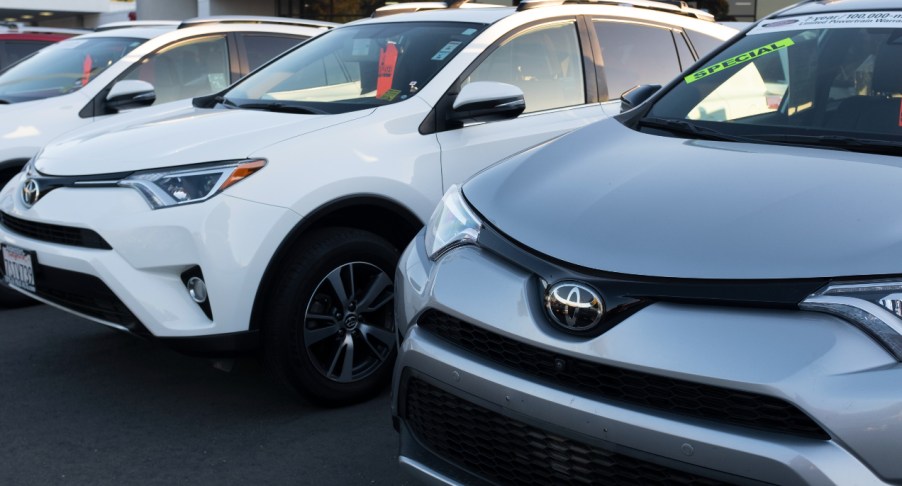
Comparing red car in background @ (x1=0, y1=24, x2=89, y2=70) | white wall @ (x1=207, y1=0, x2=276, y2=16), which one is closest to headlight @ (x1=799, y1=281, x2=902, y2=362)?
red car in background @ (x1=0, y1=24, x2=89, y2=70)

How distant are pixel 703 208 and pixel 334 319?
189 centimetres

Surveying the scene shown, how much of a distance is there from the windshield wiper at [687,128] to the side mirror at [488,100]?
2.80 feet

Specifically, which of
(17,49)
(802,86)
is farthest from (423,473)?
(17,49)

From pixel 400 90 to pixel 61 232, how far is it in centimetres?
155

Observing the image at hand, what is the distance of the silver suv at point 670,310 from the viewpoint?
1859 mm

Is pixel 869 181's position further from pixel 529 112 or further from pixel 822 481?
pixel 529 112

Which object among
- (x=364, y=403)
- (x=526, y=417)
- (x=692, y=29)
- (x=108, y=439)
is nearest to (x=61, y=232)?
(x=108, y=439)

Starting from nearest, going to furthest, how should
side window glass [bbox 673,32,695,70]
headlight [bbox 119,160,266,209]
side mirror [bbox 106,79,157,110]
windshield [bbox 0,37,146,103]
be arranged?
headlight [bbox 119,160,266,209] < side window glass [bbox 673,32,695,70] < side mirror [bbox 106,79,157,110] < windshield [bbox 0,37,146,103]

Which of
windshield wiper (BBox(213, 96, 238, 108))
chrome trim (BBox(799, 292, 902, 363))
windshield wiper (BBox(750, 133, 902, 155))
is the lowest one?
chrome trim (BBox(799, 292, 902, 363))

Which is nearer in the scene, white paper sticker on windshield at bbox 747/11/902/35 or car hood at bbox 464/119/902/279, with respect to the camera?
car hood at bbox 464/119/902/279

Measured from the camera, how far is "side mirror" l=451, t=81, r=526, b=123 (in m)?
3.94

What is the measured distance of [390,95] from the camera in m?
4.24

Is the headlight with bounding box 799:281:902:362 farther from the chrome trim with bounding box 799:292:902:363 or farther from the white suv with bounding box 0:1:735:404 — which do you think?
the white suv with bounding box 0:1:735:404

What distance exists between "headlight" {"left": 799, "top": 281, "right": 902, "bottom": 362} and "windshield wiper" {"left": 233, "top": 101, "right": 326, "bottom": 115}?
8.76 feet
